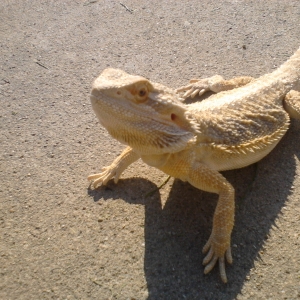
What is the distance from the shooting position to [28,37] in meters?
4.95

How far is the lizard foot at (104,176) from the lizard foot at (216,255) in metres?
1.02

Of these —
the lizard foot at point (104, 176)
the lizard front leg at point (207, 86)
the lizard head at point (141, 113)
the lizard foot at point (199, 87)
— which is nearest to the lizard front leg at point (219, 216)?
the lizard head at point (141, 113)

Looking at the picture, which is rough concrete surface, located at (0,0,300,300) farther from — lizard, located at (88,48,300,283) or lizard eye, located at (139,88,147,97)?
lizard eye, located at (139,88,147,97)

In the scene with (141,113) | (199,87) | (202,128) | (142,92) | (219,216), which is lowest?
(219,216)

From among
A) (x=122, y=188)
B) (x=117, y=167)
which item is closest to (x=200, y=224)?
(x=122, y=188)

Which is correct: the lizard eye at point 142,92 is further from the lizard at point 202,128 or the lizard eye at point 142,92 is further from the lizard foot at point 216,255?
the lizard foot at point 216,255

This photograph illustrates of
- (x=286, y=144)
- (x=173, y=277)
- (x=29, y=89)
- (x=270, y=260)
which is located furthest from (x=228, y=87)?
(x=29, y=89)

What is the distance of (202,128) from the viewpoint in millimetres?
2639

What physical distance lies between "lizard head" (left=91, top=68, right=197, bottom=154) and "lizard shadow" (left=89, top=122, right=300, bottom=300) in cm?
73

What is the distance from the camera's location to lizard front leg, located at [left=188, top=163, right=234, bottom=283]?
2.52 meters

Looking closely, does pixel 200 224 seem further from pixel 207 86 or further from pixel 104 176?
pixel 207 86

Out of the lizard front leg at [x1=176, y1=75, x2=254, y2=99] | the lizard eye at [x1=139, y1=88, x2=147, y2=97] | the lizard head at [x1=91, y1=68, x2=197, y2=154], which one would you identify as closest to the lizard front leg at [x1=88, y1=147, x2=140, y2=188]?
the lizard head at [x1=91, y1=68, x2=197, y2=154]

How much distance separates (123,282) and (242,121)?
1565mm

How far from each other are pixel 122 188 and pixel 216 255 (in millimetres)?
1037
